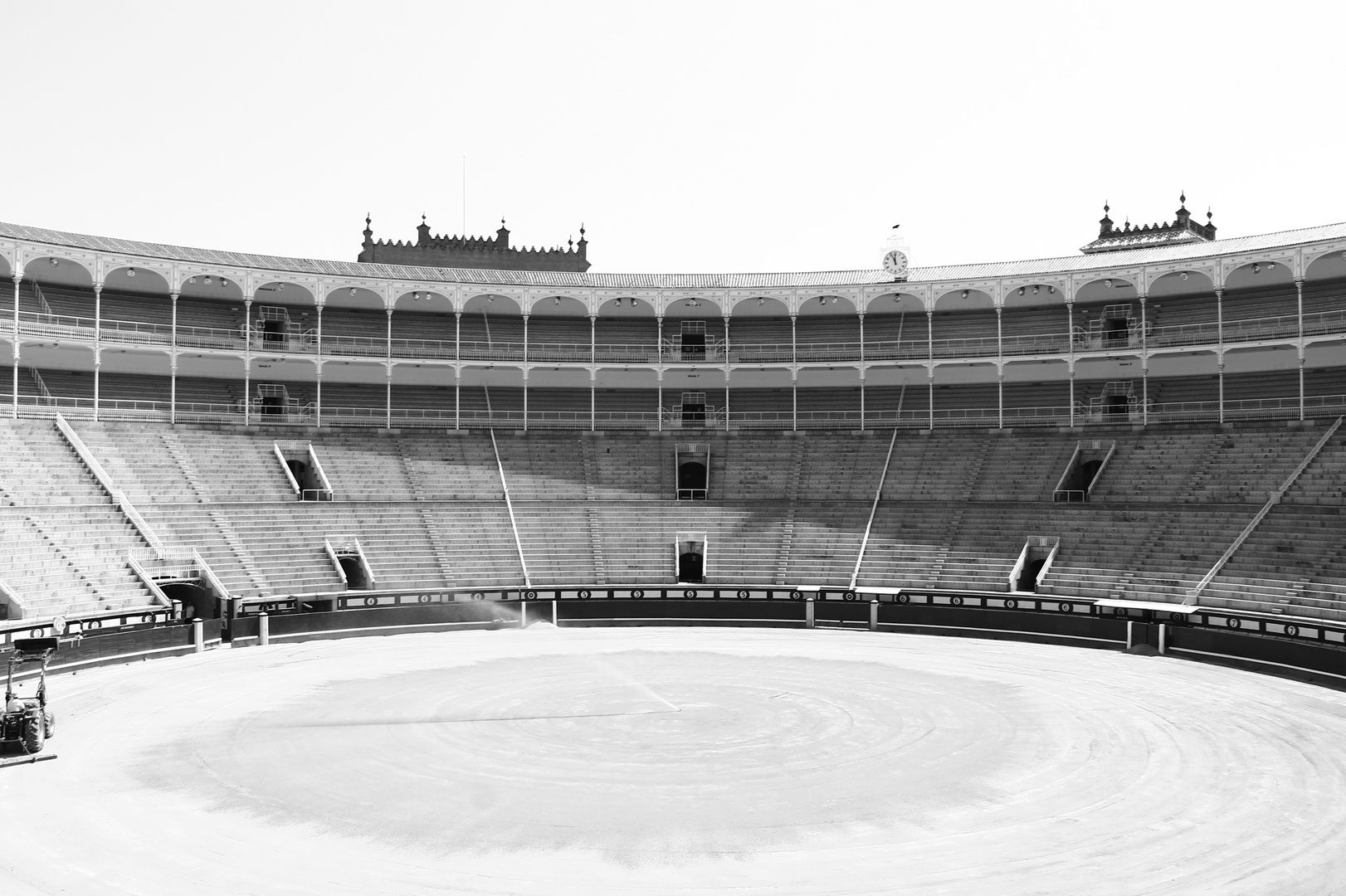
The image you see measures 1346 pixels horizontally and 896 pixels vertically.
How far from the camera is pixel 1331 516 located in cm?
3653

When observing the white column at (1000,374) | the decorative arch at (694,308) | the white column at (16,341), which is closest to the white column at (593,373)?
the decorative arch at (694,308)

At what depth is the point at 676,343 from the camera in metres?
55.6

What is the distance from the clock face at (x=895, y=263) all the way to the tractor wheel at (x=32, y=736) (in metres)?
44.3

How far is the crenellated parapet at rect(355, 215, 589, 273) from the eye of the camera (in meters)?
65.2

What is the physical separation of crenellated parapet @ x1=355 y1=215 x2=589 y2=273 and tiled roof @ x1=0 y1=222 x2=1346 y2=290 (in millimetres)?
12072

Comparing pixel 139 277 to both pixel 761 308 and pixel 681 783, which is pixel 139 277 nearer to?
pixel 761 308

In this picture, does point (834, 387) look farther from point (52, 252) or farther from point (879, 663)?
point (52, 252)

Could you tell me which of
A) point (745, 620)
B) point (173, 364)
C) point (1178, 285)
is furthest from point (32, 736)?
point (1178, 285)

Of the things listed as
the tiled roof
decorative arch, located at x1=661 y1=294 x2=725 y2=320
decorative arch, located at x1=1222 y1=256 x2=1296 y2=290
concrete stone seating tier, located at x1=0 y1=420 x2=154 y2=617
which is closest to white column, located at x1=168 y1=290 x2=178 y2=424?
the tiled roof

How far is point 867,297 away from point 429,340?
22.9 m

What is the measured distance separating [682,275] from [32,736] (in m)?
42.9

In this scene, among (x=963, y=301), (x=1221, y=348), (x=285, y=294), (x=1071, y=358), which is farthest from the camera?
(x=963, y=301)

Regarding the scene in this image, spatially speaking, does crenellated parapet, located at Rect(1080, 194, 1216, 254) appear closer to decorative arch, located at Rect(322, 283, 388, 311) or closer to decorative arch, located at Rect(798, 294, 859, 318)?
decorative arch, located at Rect(798, 294, 859, 318)

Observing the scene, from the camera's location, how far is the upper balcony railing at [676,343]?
45688 mm
